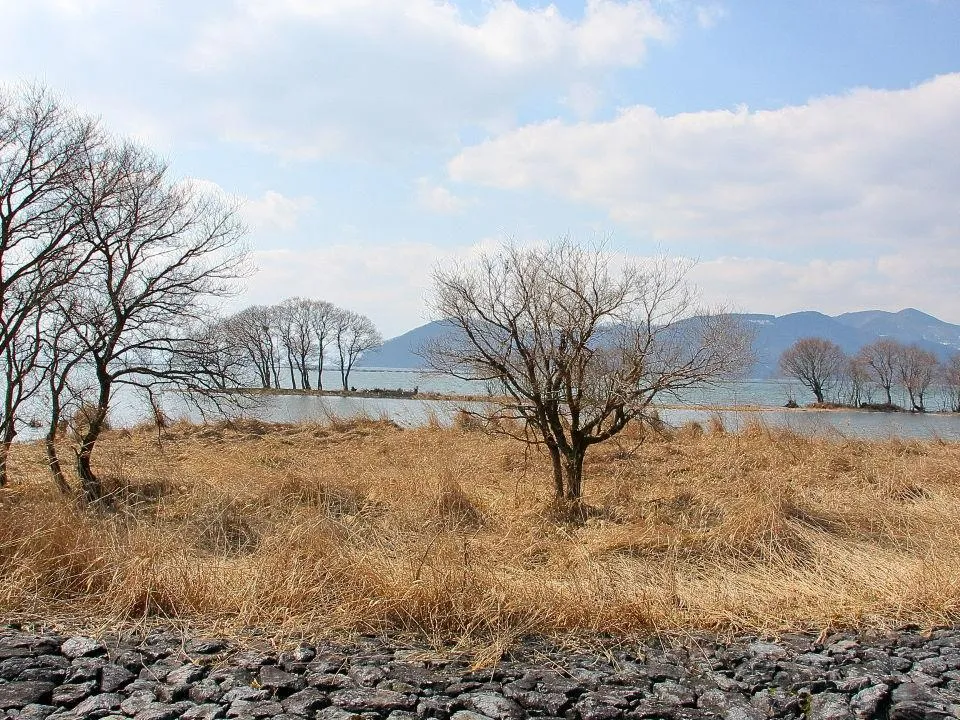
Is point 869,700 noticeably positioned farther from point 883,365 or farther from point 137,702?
point 883,365

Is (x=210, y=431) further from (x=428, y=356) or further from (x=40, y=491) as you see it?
(x=40, y=491)

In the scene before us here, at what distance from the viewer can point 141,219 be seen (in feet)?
35.9

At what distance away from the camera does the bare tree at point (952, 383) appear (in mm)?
50281

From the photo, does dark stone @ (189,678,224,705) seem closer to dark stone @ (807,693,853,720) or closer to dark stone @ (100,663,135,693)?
dark stone @ (100,663,135,693)

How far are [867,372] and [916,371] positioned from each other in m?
3.53

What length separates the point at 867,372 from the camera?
55562 millimetres

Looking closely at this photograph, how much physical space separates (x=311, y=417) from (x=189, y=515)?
1496cm

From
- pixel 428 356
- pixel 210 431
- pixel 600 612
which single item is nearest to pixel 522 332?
pixel 428 356

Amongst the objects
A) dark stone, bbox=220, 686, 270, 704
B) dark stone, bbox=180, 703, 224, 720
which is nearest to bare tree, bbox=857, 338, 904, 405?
dark stone, bbox=220, 686, 270, 704

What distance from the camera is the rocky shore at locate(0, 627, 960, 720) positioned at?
3.28 metres

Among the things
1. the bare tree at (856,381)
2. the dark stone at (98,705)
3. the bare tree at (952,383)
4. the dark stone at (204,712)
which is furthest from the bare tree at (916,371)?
the dark stone at (98,705)

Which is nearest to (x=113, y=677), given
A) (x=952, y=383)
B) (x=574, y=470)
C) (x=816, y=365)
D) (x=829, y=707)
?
(x=829, y=707)

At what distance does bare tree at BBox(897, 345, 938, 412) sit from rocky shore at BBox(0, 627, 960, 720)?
5617 cm

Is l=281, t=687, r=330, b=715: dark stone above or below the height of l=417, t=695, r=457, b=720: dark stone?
above
